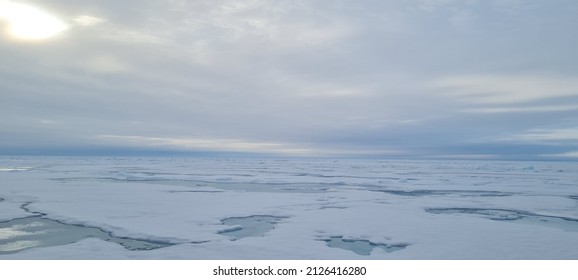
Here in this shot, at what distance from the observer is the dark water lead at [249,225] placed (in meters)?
7.95

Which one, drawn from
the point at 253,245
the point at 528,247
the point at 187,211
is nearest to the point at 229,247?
the point at 253,245

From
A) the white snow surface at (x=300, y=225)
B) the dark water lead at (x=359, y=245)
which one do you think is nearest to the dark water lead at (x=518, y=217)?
the white snow surface at (x=300, y=225)

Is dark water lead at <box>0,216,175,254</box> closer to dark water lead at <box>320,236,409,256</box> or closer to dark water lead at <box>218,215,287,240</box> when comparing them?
dark water lead at <box>218,215,287,240</box>

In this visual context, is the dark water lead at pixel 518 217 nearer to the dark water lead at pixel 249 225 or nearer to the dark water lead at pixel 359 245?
the dark water lead at pixel 359 245

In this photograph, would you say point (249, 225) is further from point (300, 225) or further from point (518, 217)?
point (518, 217)

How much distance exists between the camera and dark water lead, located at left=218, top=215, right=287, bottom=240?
26.1 ft

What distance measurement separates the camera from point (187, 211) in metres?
10.6

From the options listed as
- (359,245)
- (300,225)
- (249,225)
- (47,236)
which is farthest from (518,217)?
(47,236)

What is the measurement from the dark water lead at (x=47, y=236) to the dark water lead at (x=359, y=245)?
11.0 ft

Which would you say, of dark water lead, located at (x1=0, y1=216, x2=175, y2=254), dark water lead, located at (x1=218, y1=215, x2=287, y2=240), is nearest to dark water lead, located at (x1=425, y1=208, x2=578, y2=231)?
dark water lead, located at (x1=218, y1=215, x2=287, y2=240)

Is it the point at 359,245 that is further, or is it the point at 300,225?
the point at 300,225

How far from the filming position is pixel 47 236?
7340mm

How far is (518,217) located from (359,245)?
20.0ft
